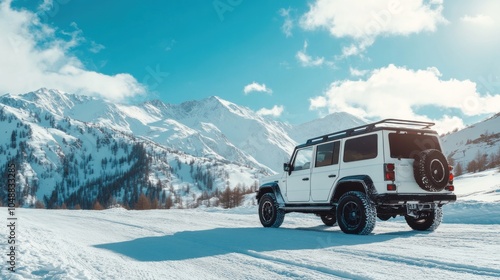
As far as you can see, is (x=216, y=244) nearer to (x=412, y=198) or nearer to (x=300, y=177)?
(x=300, y=177)

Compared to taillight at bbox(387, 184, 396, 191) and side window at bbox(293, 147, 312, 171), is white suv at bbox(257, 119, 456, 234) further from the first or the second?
side window at bbox(293, 147, 312, 171)

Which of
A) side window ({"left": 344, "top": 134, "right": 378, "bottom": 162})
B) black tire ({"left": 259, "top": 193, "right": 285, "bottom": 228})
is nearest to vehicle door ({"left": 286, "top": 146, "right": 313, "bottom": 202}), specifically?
black tire ({"left": 259, "top": 193, "right": 285, "bottom": 228})

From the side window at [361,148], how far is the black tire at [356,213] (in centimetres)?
90

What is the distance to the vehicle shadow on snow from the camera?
22.0ft

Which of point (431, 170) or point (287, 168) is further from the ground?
point (287, 168)

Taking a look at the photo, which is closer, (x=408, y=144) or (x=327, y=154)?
(x=408, y=144)

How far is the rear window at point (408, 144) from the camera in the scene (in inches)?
347

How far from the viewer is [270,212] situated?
1182 cm

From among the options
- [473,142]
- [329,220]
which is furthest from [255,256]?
[473,142]

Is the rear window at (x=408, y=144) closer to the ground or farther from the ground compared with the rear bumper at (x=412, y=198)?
farther from the ground

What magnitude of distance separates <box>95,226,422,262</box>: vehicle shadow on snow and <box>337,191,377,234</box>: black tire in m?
0.31

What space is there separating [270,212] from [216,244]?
4.43 m

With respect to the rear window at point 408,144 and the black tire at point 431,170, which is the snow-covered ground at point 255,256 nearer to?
the black tire at point 431,170

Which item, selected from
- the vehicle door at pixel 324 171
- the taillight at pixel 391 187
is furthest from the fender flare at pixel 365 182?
the vehicle door at pixel 324 171
